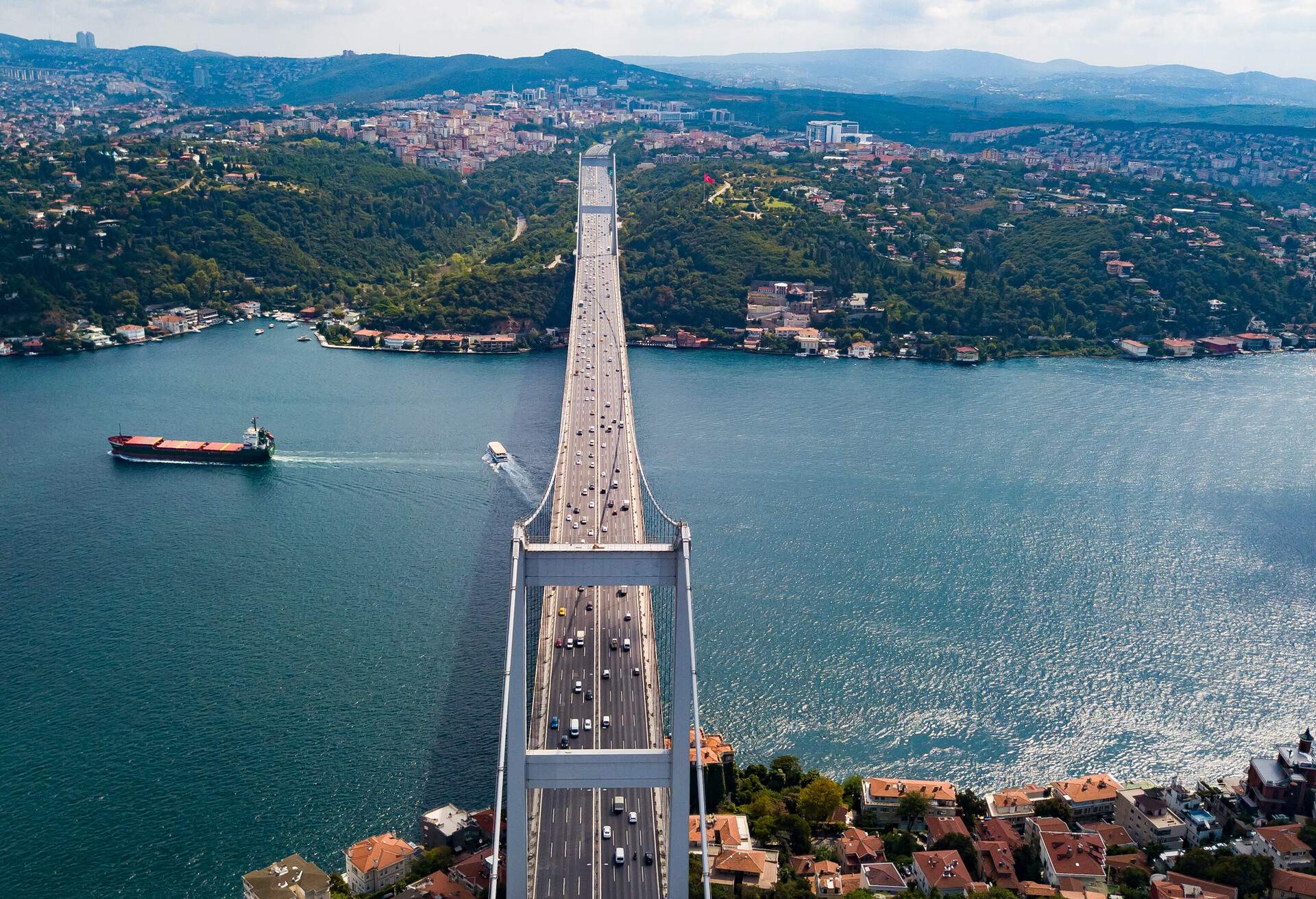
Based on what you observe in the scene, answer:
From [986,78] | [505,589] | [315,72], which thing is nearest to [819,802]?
[505,589]

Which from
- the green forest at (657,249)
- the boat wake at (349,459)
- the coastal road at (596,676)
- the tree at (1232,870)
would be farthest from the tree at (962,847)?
the green forest at (657,249)

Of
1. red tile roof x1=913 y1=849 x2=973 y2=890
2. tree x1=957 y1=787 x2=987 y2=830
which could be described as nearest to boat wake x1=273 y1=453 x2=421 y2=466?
tree x1=957 y1=787 x2=987 y2=830

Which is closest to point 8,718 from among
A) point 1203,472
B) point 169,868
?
point 169,868

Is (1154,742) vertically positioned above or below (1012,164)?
below

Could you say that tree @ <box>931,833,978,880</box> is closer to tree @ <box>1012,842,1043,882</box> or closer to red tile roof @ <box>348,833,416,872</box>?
tree @ <box>1012,842,1043,882</box>

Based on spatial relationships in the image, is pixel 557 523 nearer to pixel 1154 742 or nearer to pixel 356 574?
pixel 356 574

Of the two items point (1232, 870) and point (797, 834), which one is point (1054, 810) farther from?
point (797, 834)

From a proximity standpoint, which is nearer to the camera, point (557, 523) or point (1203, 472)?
point (557, 523)
